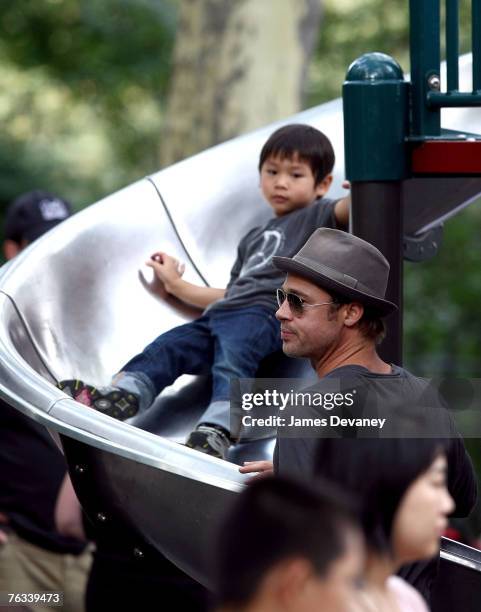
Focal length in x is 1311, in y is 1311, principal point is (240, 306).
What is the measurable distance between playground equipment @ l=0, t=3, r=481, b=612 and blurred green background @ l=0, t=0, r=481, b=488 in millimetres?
5009

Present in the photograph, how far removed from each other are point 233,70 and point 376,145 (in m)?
6.50

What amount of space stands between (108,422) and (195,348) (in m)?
0.95

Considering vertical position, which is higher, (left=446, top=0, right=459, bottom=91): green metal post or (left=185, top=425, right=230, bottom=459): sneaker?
(left=446, top=0, right=459, bottom=91): green metal post

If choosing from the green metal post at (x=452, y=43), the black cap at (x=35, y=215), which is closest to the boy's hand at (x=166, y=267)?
the black cap at (x=35, y=215)

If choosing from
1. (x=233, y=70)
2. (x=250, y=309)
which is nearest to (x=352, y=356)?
(x=250, y=309)

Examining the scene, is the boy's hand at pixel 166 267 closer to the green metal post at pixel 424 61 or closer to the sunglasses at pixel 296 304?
the green metal post at pixel 424 61

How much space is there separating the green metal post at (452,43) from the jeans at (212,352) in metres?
0.99

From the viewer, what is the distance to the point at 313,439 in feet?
8.79

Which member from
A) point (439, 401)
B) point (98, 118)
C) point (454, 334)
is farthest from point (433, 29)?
point (98, 118)

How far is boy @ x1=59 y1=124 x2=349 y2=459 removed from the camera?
4.10 m

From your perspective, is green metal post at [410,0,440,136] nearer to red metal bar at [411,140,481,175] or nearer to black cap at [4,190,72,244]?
red metal bar at [411,140,481,175]

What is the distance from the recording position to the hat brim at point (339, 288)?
295 cm

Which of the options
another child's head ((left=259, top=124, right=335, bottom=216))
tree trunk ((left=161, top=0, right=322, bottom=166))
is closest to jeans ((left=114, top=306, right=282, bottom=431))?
another child's head ((left=259, top=124, right=335, bottom=216))

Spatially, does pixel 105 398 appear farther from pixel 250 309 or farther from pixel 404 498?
pixel 404 498
